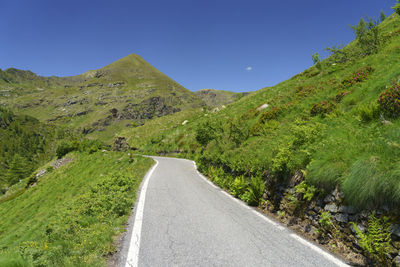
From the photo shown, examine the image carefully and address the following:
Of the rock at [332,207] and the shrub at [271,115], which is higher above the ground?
the shrub at [271,115]

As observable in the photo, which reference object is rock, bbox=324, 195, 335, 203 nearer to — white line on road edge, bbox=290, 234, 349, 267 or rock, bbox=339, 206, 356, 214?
rock, bbox=339, 206, 356, 214

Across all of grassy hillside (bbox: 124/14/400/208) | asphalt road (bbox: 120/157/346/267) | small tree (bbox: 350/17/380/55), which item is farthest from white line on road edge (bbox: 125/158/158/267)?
small tree (bbox: 350/17/380/55)

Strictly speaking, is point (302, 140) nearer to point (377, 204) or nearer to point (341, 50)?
point (377, 204)

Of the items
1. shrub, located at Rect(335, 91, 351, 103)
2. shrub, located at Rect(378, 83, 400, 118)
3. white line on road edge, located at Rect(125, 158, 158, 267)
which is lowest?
white line on road edge, located at Rect(125, 158, 158, 267)

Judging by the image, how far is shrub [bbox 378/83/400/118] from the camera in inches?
269

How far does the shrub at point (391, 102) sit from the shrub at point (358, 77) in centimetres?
666

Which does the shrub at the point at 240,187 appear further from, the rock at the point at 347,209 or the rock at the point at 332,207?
the rock at the point at 347,209

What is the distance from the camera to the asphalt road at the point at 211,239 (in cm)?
400

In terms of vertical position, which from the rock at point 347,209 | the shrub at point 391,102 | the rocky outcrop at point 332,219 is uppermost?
the shrub at point 391,102

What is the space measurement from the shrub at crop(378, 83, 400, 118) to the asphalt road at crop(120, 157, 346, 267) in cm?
541

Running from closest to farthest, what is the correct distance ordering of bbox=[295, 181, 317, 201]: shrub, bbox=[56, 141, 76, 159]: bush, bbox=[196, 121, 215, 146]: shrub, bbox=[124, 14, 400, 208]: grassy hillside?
1. bbox=[124, 14, 400, 208]: grassy hillside
2. bbox=[295, 181, 317, 201]: shrub
3. bbox=[196, 121, 215, 146]: shrub
4. bbox=[56, 141, 76, 159]: bush

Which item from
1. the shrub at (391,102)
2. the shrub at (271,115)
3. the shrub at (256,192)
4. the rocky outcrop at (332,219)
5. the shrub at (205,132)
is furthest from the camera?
the shrub at (205,132)

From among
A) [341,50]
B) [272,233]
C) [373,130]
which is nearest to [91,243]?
[272,233]

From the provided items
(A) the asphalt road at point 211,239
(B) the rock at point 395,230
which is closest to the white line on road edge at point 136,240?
(A) the asphalt road at point 211,239
